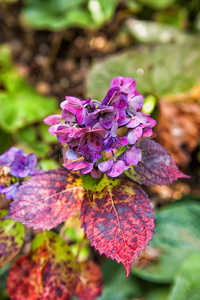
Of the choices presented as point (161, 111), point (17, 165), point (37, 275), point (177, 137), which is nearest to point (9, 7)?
point (161, 111)

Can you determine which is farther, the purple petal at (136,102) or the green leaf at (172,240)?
the green leaf at (172,240)

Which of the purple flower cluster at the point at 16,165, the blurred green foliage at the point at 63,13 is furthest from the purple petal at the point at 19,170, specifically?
the blurred green foliage at the point at 63,13

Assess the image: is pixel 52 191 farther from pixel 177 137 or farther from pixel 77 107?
pixel 177 137

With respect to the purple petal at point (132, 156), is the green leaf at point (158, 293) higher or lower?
lower

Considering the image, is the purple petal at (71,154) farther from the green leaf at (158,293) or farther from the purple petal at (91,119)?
the green leaf at (158,293)

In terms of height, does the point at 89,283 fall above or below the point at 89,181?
below

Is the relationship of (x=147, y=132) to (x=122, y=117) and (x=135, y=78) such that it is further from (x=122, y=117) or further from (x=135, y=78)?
(x=135, y=78)

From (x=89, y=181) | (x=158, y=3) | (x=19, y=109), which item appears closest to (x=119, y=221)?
(x=89, y=181)
